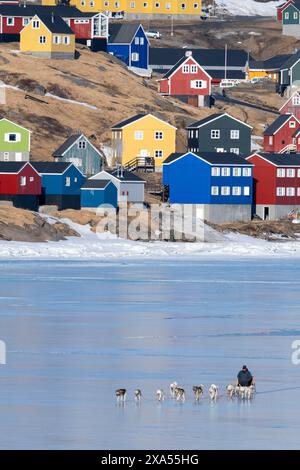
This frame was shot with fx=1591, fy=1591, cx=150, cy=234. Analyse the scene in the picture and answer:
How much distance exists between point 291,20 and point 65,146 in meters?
60.4

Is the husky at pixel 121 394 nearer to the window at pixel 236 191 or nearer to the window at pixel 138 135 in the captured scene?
the window at pixel 236 191

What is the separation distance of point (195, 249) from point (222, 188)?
45.8 feet

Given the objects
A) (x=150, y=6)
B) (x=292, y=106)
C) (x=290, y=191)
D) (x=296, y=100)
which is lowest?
(x=290, y=191)

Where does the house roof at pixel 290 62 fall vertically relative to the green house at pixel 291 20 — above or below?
below

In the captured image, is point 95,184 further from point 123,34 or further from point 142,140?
point 123,34

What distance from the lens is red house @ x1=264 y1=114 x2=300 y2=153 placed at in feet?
374

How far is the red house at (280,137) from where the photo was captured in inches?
4493

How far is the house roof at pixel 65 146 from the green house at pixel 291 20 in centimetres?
5682

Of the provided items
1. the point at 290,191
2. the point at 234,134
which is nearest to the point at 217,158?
the point at 290,191

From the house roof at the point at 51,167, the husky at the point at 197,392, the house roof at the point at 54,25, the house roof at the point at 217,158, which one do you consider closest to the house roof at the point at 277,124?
the house roof at the point at 217,158

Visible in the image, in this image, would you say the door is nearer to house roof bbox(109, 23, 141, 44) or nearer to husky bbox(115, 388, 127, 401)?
house roof bbox(109, 23, 141, 44)

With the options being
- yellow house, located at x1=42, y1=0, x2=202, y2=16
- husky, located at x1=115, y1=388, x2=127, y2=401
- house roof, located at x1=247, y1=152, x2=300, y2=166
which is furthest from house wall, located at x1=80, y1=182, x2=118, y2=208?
yellow house, located at x1=42, y1=0, x2=202, y2=16

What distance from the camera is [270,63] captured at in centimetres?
14362

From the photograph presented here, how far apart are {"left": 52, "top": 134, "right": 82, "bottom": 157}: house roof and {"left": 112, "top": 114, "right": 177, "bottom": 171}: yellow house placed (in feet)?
19.2
